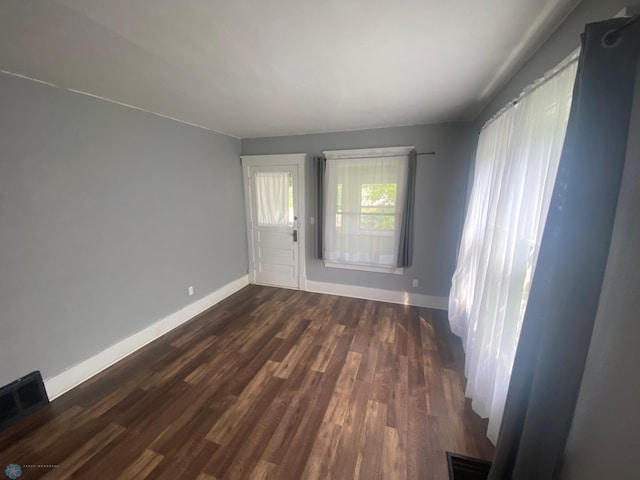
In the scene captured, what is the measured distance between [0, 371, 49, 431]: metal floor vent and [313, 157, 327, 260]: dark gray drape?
2913mm

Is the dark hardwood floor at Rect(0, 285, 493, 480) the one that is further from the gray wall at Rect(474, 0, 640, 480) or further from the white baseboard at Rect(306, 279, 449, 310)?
the gray wall at Rect(474, 0, 640, 480)

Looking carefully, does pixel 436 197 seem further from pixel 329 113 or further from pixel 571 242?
pixel 571 242

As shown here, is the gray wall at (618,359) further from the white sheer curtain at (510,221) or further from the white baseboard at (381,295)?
the white baseboard at (381,295)

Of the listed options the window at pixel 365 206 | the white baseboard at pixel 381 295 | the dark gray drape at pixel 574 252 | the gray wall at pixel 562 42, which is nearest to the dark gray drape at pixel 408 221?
the window at pixel 365 206

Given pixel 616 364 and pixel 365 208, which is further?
pixel 365 208

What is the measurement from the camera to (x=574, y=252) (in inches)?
35.3

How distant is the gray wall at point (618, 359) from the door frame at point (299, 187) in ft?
10.4

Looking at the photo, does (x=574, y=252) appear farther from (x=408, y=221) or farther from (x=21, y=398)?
(x=21, y=398)

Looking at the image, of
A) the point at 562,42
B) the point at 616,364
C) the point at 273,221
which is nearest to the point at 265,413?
the point at 616,364

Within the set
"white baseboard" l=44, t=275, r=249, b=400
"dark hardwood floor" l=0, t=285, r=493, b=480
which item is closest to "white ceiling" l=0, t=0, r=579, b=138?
"white baseboard" l=44, t=275, r=249, b=400

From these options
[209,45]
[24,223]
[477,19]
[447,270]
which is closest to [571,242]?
[477,19]

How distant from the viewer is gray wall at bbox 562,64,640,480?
745 millimetres

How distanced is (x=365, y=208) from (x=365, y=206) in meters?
0.03

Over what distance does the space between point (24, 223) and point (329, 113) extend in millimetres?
2618
